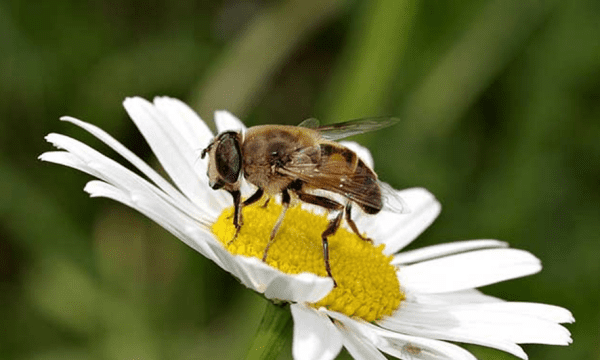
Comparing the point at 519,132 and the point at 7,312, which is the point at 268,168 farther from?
the point at 519,132

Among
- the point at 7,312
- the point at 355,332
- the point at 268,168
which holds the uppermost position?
the point at 268,168

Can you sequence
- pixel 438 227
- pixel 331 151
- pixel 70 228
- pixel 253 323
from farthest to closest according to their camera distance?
pixel 438 227
pixel 70 228
pixel 253 323
pixel 331 151

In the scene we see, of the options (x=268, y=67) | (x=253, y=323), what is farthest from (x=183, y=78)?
(x=253, y=323)

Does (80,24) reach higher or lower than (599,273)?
higher

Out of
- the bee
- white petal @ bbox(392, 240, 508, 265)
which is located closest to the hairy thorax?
the bee

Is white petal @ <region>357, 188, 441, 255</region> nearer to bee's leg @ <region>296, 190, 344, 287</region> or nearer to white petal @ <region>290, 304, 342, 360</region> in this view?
bee's leg @ <region>296, 190, 344, 287</region>

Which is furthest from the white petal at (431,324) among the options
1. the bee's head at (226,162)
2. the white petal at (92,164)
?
the white petal at (92,164)
